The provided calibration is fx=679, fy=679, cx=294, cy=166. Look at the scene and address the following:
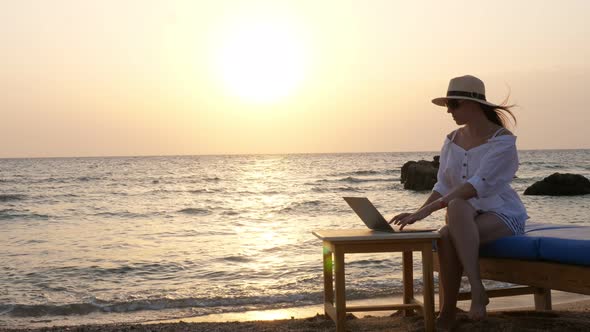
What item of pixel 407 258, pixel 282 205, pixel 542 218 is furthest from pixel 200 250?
pixel 282 205

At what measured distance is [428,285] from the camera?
4074 mm

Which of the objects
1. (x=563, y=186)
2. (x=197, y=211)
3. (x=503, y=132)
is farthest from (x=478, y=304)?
(x=563, y=186)

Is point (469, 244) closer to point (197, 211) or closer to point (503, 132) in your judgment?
point (503, 132)

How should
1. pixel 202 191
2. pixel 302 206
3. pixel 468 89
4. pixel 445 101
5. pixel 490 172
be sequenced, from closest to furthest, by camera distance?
pixel 490 172
pixel 468 89
pixel 445 101
pixel 302 206
pixel 202 191

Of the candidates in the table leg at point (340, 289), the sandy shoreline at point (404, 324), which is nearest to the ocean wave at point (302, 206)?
the sandy shoreline at point (404, 324)

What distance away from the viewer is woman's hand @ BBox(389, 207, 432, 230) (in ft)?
13.7

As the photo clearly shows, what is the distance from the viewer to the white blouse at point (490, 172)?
13.7 ft

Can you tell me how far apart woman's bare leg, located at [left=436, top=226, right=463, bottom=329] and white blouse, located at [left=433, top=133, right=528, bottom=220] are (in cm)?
33

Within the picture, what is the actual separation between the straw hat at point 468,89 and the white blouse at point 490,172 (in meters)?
0.28

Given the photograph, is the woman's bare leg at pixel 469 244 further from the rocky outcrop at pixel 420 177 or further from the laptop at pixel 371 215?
the rocky outcrop at pixel 420 177

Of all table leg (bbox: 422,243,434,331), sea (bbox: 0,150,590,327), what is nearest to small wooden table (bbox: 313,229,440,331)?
table leg (bbox: 422,243,434,331)

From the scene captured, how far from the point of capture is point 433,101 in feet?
15.0

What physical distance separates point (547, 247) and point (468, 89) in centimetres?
108

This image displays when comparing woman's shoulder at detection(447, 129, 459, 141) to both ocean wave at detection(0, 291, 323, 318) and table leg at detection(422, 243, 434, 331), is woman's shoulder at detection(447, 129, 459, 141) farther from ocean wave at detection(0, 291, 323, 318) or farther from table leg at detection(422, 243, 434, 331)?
ocean wave at detection(0, 291, 323, 318)
